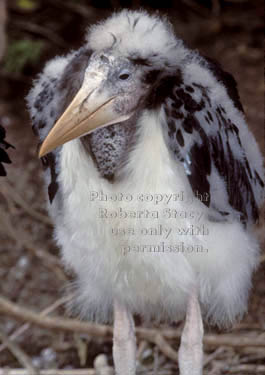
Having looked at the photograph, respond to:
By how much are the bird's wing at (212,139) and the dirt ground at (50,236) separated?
78 centimetres

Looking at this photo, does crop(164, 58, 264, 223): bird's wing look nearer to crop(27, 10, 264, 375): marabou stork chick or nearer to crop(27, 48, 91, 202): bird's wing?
crop(27, 10, 264, 375): marabou stork chick

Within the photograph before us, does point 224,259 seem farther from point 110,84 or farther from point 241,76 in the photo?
point 241,76

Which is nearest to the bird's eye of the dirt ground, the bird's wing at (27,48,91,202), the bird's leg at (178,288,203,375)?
the bird's wing at (27,48,91,202)

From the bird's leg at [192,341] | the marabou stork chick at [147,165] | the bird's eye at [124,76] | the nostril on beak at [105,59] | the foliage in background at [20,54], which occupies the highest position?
the foliage in background at [20,54]

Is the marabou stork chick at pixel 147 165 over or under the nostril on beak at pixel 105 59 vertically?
under

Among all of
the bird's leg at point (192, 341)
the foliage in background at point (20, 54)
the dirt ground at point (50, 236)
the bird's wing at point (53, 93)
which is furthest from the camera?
the foliage in background at point (20, 54)

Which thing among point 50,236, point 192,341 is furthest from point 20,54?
point 192,341

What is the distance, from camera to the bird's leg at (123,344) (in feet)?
6.49

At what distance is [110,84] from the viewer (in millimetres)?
1611

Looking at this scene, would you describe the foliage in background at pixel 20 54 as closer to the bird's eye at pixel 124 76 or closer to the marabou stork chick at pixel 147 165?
the marabou stork chick at pixel 147 165

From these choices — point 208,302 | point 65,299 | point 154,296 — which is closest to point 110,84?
point 154,296

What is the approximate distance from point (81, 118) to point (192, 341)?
74cm

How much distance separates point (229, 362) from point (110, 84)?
1175mm

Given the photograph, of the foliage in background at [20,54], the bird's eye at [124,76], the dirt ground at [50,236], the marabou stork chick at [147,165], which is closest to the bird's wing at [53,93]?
the marabou stork chick at [147,165]
